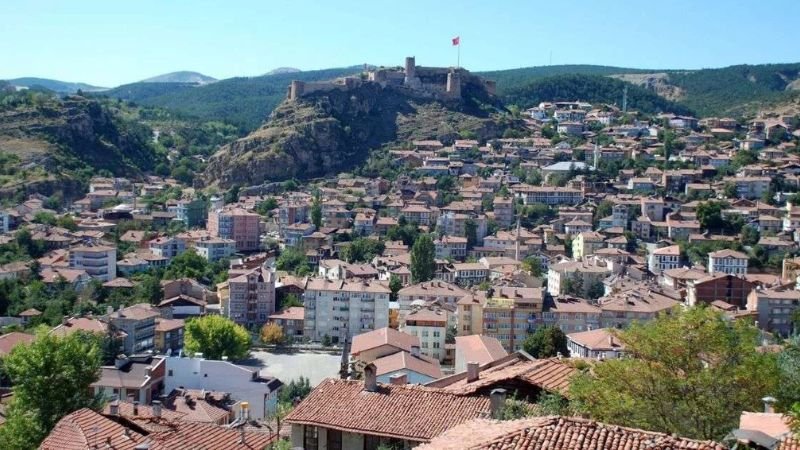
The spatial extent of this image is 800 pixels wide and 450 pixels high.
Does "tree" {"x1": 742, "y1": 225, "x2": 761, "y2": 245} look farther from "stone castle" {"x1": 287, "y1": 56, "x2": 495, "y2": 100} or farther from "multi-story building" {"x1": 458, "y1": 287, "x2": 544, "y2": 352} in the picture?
"stone castle" {"x1": 287, "y1": 56, "x2": 495, "y2": 100}

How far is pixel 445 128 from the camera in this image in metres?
75.6

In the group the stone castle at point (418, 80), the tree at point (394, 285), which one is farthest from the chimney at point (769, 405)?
the stone castle at point (418, 80)

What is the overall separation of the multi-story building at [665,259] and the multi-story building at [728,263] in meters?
1.92

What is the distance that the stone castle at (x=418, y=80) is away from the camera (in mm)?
78562

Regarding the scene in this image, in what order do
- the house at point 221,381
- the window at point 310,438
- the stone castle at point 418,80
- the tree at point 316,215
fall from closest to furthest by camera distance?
the window at point 310,438 < the house at point 221,381 < the tree at point 316,215 < the stone castle at point 418,80

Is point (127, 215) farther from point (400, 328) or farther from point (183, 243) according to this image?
point (400, 328)

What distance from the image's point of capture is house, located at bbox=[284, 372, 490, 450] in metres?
9.06

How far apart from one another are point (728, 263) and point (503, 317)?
13905 millimetres

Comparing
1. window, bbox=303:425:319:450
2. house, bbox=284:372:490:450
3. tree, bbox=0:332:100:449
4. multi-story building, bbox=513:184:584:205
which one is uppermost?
house, bbox=284:372:490:450

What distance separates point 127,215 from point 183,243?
28.4 feet

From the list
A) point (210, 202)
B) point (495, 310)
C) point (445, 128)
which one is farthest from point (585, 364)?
point (445, 128)

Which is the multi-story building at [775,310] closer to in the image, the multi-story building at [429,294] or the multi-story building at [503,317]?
the multi-story building at [503,317]

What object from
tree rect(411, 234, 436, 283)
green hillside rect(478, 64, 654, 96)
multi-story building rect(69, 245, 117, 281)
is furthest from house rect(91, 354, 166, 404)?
green hillside rect(478, 64, 654, 96)

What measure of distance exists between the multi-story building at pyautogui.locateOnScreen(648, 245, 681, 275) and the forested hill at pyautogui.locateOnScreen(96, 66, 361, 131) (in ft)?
208
